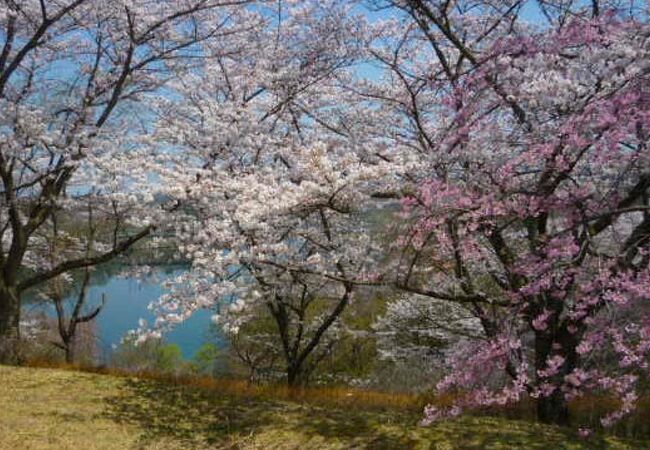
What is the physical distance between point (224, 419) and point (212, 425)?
0.17 meters

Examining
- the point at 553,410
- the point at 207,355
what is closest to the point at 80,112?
the point at 553,410

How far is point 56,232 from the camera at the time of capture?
11.6 m

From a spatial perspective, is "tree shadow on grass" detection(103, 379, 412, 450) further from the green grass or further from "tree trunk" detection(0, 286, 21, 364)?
"tree trunk" detection(0, 286, 21, 364)

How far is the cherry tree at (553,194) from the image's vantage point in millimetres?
3646

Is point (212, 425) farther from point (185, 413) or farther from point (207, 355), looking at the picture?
point (207, 355)

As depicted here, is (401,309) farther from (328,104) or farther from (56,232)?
(56,232)

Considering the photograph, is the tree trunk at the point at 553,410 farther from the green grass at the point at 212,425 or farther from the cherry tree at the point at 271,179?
the cherry tree at the point at 271,179

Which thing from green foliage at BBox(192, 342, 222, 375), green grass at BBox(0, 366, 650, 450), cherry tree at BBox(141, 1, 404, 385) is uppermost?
cherry tree at BBox(141, 1, 404, 385)

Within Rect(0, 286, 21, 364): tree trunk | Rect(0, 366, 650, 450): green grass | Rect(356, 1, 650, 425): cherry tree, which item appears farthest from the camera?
Rect(0, 286, 21, 364): tree trunk

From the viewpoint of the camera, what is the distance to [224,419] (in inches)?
207

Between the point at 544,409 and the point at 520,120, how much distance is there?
254 cm

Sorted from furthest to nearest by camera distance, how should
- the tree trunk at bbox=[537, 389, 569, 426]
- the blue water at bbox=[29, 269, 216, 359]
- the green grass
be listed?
1. the blue water at bbox=[29, 269, 216, 359]
2. the tree trunk at bbox=[537, 389, 569, 426]
3. the green grass

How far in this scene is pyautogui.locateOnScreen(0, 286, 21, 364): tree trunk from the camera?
7562 mm

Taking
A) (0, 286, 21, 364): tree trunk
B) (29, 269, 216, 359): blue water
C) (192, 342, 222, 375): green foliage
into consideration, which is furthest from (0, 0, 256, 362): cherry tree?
(29, 269, 216, 359): blue water
